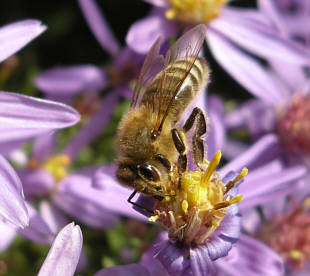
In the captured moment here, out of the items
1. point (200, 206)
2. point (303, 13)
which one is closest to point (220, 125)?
point (200, 206)

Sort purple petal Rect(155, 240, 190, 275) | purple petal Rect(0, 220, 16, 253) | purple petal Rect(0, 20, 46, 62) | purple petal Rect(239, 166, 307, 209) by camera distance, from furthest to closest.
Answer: purple petal Rect(0, 220, 16, 253), purple petal Rect(239, 166, 307, 209), purple petal Rect(0, 20, 46, 62), purple petal Rect(155, 240, 190, 275)

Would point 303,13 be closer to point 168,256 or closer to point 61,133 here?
point 61,133

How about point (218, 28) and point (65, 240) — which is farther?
point (218, 28)

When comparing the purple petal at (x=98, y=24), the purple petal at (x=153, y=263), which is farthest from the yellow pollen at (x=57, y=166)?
the purple petal at (x=153, y=263)

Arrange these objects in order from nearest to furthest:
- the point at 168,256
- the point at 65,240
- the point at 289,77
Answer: the point at 65,240 < the point at 168,256 < the point at 289,77

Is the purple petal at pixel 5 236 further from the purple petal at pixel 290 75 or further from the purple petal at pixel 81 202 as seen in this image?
the purple petal at pixel 290 75

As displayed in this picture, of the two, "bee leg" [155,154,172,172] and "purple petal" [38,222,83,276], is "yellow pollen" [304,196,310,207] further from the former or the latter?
"purple petal" [38,222,83,276]

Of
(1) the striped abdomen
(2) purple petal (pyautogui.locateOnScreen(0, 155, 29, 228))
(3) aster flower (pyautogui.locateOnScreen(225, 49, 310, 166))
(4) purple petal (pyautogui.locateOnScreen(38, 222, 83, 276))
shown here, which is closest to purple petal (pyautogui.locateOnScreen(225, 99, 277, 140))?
(3) aster flower (pyautogui.locateOnScreen(225, 49, 310, 166))

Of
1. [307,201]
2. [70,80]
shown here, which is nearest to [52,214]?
[70,80]
